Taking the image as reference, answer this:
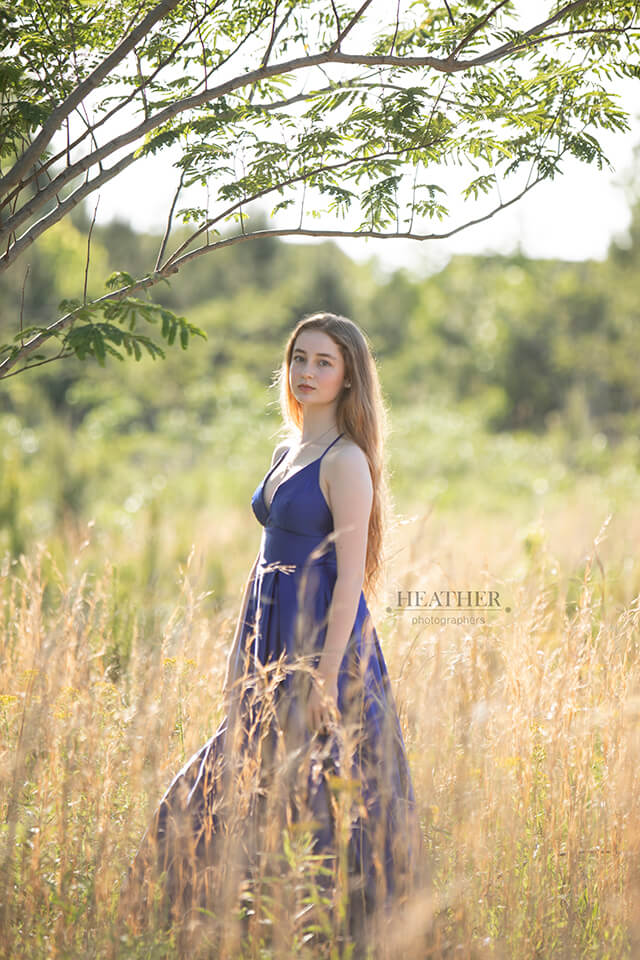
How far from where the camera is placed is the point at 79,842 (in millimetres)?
A: 2084

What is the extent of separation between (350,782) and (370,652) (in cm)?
65

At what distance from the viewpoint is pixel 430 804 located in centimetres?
213

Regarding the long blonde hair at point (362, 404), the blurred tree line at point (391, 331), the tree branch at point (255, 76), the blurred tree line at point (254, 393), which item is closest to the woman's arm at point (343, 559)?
the long blonde hair at point (362, 404)

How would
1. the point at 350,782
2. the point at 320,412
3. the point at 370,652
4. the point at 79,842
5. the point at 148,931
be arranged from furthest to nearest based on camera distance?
the point at 320,412 < the point at 370,652 < the point at 79,842 < the point at 148,931 < the point at 350,782

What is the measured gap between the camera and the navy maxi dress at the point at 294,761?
71.5 inches

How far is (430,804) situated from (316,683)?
1.86 feet

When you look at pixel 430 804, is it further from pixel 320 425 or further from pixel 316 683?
pixel 320 425

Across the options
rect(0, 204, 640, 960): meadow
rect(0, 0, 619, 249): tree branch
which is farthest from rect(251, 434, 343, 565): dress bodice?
rect(0, 0, 619, 249): tree branch

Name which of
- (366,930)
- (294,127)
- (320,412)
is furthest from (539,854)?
(294,127)

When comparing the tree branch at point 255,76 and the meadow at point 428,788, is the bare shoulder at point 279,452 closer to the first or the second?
the meadow at point 428,788

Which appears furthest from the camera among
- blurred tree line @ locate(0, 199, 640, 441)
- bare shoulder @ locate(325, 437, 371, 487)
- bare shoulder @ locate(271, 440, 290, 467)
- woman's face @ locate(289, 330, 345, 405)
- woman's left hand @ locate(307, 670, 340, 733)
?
blurred tree line @ locate(0, 199, 640, 441)

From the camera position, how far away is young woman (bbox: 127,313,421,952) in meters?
1.86

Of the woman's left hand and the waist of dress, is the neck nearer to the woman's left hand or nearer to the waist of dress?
the waist of dress

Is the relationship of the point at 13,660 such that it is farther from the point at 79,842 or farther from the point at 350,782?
the point at 350,782
